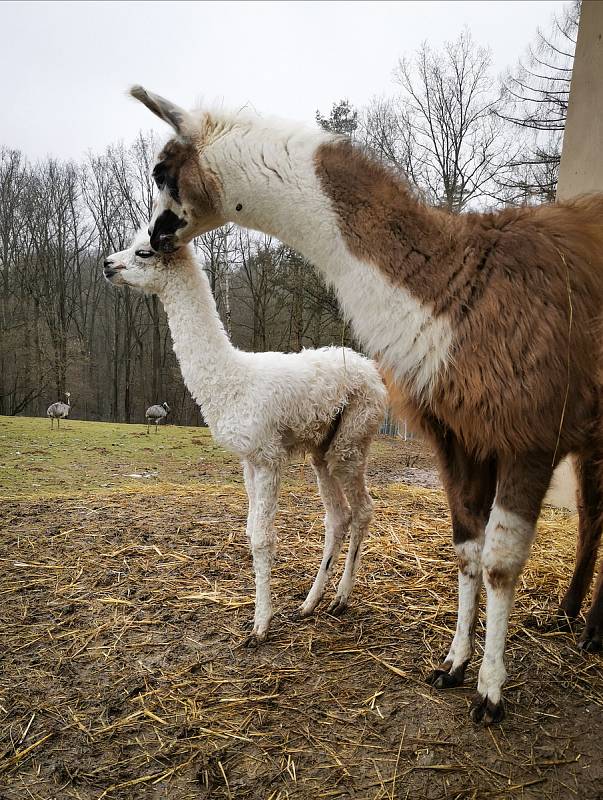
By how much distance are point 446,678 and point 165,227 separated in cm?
218

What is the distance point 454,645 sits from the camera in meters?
2.31

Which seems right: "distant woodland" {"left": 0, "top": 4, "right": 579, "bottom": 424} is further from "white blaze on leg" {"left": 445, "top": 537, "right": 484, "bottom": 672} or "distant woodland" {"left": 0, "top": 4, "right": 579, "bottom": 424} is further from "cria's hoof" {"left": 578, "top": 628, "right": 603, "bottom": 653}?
"cria's hoof" {"left": 578, "top": 628, "right": 603, "bottom": 653}

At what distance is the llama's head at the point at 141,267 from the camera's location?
279 centimetres

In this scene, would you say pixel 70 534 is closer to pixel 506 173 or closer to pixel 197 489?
pixel 197 489

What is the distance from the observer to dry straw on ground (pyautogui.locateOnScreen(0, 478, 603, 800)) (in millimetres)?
1787

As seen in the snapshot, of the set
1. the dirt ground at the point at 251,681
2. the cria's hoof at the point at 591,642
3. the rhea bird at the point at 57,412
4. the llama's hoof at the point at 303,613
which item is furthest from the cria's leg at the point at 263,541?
the rhea bird at the point at 57,412

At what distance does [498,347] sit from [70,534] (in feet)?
10.9

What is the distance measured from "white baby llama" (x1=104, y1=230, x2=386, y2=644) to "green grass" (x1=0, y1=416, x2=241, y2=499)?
1996 mm

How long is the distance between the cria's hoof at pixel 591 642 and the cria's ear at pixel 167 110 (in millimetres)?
2818

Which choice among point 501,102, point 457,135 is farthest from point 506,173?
point 457,135

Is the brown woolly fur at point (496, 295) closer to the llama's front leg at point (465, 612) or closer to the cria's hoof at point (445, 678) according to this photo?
the llama's front leg at point (465, 612)

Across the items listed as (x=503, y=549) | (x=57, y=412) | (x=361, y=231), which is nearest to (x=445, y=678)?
(x=503, y=549)

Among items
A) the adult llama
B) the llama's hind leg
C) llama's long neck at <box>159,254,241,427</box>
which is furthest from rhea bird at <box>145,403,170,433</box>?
the llama's hind leg

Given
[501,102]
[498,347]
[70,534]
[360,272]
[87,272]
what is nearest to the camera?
[498,347]
